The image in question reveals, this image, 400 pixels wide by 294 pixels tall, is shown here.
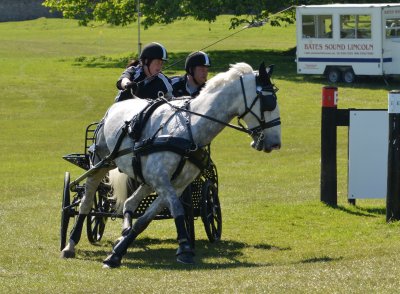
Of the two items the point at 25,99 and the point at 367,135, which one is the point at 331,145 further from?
the point at 25,99

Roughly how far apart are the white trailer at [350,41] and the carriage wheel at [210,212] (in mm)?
29622

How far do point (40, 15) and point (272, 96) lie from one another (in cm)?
8568

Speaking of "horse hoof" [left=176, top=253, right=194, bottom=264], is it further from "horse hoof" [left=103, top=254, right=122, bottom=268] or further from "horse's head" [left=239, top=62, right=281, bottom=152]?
"horse's head" [left=239, top=62, right=281, bottom=152]

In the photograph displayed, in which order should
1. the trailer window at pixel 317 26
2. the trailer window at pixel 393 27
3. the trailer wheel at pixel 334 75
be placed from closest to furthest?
the trailer wheel at pixel 334 75, the trailer window at pixel 393 27, the trailer window at pixel 317 26

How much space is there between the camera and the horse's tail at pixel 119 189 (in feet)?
39.5

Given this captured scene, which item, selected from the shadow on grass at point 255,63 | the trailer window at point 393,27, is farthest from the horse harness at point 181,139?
the trailer window at point 393,27

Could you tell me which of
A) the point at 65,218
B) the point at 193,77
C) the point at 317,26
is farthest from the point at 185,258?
the point at 317,26

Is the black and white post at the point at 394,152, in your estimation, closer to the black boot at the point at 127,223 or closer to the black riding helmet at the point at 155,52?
the black riding helmet at the point at 155,52

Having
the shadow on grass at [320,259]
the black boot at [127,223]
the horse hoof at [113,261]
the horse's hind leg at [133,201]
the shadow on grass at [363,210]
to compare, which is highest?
the horse's hind leg at [133,201]

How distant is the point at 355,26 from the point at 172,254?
32273mm

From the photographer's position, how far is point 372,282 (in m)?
8.21

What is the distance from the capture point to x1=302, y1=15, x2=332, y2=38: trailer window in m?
43.8

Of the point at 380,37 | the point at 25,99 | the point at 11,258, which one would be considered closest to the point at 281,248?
the point at 11,258

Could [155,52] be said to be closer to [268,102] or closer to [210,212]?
[210,212]
